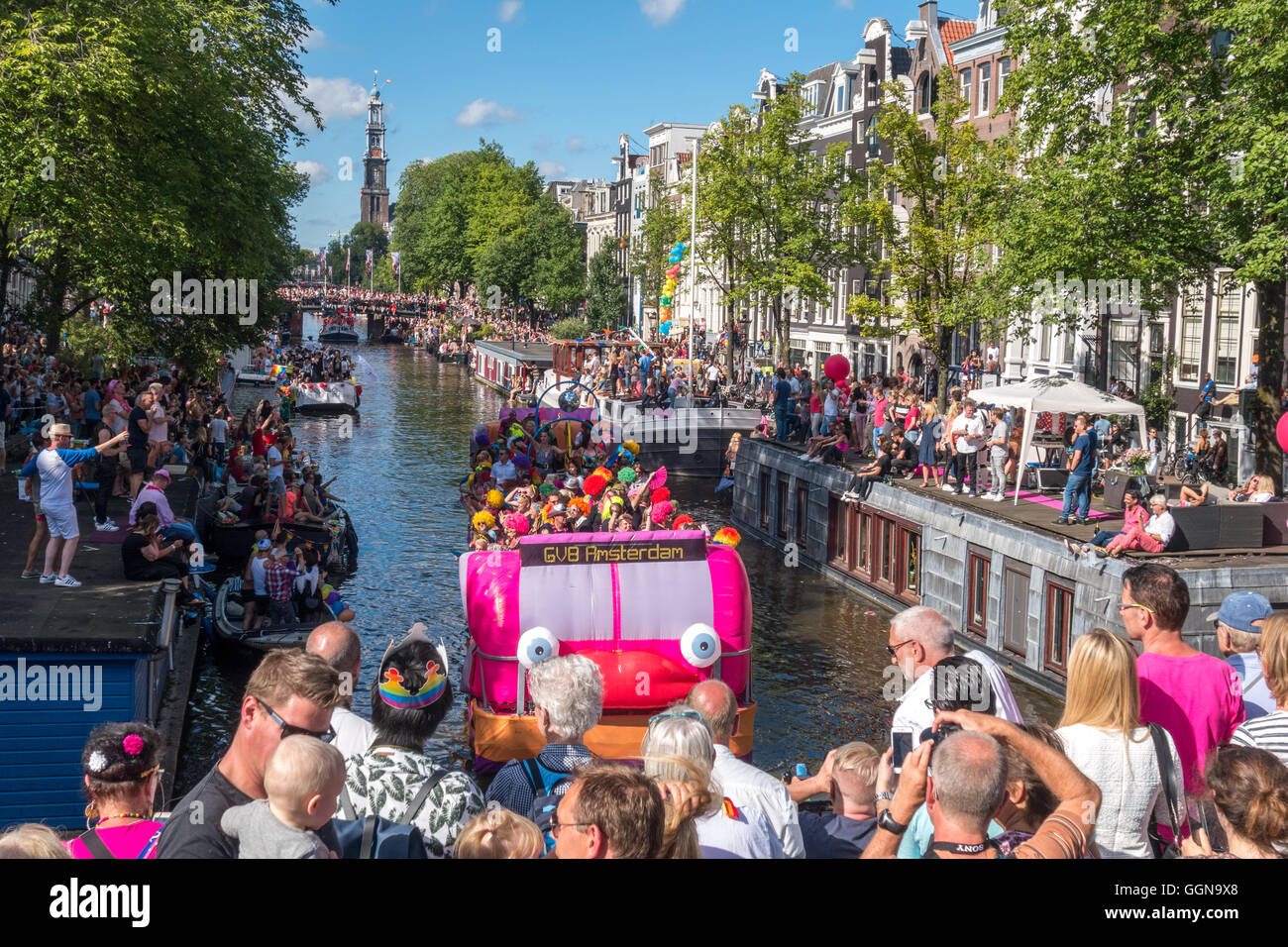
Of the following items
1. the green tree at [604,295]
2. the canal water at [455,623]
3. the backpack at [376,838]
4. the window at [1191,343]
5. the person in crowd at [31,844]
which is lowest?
the canal water at [455,623]

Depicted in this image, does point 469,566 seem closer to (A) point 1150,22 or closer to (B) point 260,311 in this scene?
(A) point 1150,22

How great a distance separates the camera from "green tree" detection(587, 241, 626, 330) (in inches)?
3366

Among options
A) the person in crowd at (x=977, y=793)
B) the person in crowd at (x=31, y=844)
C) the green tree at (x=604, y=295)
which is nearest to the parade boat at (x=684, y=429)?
the person in crowd at (x=977, y=793)

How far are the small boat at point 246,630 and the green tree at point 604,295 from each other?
67068 mm

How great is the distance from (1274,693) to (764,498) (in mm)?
27359

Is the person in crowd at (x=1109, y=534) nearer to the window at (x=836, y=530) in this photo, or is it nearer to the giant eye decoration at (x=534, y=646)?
the window at (x=836, y=530)

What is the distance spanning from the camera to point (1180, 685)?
237 inches

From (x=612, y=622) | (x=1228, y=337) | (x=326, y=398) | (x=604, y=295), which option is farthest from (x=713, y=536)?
(x=604, y=295)

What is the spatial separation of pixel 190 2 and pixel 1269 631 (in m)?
30.8

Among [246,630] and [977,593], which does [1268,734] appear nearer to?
[246,630]

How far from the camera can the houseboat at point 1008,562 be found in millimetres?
17891

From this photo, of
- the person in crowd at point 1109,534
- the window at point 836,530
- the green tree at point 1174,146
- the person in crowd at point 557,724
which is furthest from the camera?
the window at point 836,530

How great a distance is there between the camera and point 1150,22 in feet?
77.5

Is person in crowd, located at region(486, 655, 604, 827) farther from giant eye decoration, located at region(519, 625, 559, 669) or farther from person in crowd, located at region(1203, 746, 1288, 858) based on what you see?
giant eye decoration, located at region(519, 625, 559, 669)
